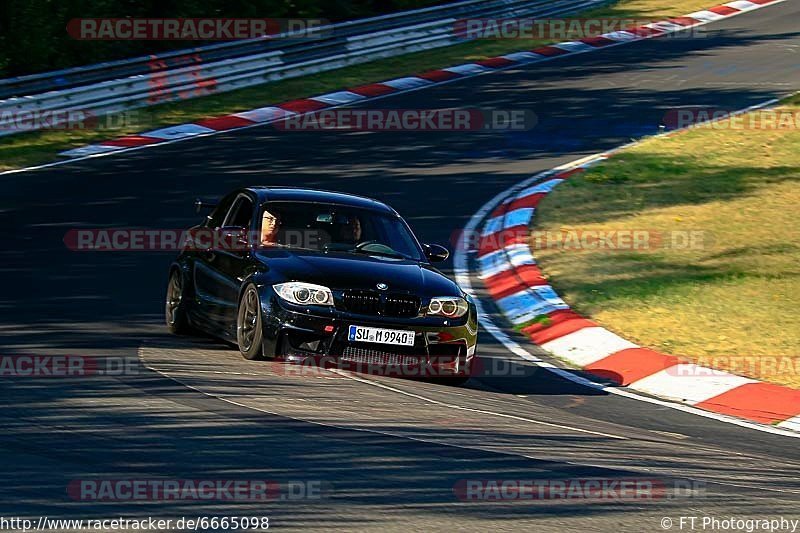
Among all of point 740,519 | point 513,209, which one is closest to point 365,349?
point 740,519

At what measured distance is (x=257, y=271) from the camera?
1040cm

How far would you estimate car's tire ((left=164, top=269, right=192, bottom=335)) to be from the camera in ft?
37.6

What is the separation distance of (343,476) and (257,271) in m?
3.77

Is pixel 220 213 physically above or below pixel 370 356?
above

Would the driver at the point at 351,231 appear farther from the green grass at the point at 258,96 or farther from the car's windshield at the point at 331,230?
the green grass at the point at 258,96

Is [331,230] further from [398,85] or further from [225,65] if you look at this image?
[398,85]

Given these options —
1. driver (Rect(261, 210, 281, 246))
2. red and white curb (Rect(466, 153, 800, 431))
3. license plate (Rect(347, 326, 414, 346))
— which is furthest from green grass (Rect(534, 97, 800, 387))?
driver (Rect(261, 210, 281, 246))

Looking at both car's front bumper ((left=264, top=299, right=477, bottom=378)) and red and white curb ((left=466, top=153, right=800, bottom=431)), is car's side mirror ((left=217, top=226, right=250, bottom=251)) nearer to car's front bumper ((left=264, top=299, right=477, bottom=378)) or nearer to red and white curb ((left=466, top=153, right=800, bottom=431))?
car's front bumper ((left=264, top=299, right=477, bottom=378))

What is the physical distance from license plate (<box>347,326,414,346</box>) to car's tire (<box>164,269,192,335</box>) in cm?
217

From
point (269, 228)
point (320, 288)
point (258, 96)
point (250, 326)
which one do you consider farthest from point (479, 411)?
point (258, 96)

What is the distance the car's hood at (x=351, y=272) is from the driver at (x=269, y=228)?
0.27 meters

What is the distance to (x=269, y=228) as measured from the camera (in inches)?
436

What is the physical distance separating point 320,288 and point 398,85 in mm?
15881

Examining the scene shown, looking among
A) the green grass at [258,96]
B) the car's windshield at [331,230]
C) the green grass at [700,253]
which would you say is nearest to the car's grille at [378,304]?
the car's windshield at [331,230]
